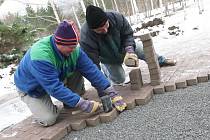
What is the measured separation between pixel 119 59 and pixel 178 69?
2.68ft

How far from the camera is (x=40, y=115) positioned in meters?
3.78

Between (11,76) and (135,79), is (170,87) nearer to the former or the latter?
(135,79)

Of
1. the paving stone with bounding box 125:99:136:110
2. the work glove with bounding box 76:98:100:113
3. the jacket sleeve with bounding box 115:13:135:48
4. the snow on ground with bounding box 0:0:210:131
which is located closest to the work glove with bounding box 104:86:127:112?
the paving stone with bounding box 125:99:136:110

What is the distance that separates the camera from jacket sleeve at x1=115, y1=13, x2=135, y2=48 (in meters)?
→ 4.32

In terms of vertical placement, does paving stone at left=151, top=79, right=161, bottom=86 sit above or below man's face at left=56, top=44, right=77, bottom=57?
below

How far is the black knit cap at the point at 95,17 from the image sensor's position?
12.4 feet

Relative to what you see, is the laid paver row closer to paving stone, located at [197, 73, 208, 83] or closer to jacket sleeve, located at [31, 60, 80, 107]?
paving stone, located at [197, 73, 208, 83]

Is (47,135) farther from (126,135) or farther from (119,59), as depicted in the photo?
(119,59)

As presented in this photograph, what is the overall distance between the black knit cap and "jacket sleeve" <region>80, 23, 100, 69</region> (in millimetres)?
319

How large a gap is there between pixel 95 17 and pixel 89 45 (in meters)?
0.52

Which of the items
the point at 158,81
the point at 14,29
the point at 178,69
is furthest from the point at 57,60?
the point at 14,29

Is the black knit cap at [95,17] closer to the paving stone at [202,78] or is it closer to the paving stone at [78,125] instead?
the paving stone at [78,125]

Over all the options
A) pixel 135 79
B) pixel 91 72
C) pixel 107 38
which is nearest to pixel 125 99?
pixel 135 79

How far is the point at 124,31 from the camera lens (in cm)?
443
